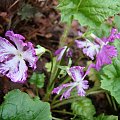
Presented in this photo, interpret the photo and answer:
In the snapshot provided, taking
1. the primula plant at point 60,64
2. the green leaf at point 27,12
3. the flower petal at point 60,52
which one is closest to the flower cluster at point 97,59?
the primula plant at point 60,64

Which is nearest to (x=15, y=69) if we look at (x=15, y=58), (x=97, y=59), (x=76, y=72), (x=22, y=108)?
(x=15, y=58)

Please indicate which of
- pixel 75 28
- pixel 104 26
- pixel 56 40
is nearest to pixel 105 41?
pixel 104 26

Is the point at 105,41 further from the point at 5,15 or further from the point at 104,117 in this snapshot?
the point at 5,15

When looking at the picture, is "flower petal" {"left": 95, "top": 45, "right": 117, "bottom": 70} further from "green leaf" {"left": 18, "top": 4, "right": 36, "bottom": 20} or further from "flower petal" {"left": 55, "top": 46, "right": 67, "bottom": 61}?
"green leaf" {"left": 18, "top": 4, "right": 36, "bottom": 20}

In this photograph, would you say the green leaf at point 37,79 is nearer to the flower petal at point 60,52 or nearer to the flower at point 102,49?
the flower petal at point 60,52

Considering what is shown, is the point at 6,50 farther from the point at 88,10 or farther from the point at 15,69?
the point at 88,10

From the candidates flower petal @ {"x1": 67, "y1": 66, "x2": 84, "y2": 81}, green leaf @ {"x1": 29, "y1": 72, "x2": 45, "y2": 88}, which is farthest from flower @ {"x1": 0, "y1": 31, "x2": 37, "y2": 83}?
green leaf @ {"x1": 29, "y1": 72, "x2": 45, "y2": 88}
